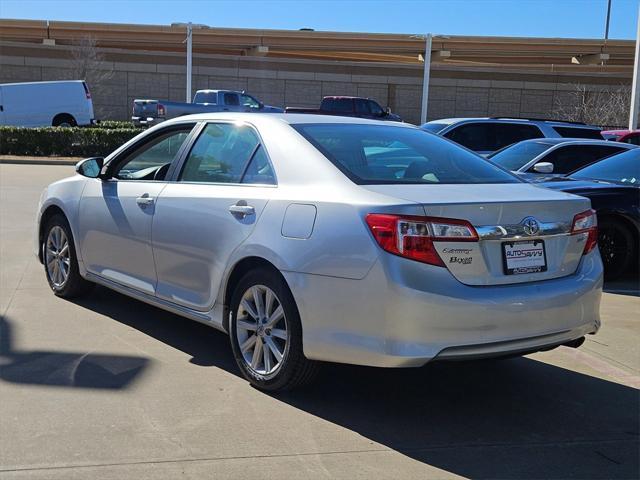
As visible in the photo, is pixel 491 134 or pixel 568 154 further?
pixel 491 134

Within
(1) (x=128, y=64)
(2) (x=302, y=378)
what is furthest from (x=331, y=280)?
(1) (x=128, y=64)

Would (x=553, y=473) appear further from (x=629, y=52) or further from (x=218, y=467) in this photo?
(x=629, y=52)

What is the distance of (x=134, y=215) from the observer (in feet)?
17.0

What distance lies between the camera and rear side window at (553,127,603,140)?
14.2 metres

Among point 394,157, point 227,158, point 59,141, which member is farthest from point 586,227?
point 59,141

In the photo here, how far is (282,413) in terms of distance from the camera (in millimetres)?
3930

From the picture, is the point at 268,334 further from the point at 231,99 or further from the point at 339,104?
the point at 231,99

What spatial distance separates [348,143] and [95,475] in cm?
248

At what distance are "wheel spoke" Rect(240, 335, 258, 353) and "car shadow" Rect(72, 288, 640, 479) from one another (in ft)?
1.11

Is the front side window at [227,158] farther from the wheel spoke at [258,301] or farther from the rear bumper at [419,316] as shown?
the rear bumper at [419,316]

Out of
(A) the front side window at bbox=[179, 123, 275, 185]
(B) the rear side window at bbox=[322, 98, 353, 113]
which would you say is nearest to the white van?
(B) the rear side window at bbox=[322, 98, 353, 113]

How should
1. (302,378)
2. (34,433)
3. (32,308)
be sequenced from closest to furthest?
(34,433), (302,378), (32,308)

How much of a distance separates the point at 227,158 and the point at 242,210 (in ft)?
2.14

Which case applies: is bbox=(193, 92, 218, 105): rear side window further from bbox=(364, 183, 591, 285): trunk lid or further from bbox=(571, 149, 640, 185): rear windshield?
bbox=(364, 183, 591, 285): trunk lid
